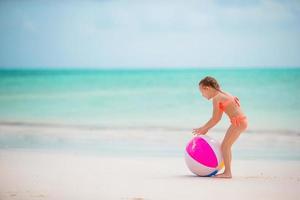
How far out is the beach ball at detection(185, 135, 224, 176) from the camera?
432 centimetres

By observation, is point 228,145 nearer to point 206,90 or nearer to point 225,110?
point 225,110

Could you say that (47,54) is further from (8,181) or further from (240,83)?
(240,83)

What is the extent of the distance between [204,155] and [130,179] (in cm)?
57

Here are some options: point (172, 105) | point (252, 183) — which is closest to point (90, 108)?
point (172, 105)

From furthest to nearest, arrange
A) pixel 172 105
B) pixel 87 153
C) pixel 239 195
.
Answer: pixel 172 105 < pixel 87 153 < pixel 239 195

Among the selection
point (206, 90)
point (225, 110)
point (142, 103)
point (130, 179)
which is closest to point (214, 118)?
point (225, 110)

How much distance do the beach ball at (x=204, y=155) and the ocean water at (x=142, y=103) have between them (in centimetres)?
143

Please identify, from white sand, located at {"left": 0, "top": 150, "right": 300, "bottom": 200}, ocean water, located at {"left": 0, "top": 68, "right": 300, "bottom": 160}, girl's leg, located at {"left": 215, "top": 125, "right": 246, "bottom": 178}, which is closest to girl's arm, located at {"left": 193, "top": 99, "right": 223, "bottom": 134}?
girl's leg, located at {"left": 215, "top": 125, "right": 246, "bottom": 178}

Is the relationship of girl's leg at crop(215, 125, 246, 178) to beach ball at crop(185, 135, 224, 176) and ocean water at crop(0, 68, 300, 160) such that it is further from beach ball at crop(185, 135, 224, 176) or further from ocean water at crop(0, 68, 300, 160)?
ocean water at crop(0, 68, 300, 160)

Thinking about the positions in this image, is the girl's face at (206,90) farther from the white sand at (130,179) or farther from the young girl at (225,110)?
the white sand at (130,179)

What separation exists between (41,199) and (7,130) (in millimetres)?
2787

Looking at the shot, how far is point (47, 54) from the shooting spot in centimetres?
716

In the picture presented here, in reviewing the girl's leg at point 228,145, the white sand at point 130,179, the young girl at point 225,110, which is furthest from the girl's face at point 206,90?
the white sand at point 130,179

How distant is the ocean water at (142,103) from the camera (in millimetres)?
6957
